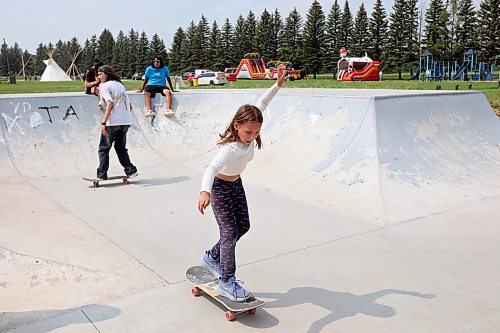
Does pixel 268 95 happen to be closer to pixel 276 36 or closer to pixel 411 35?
pixel 411 35

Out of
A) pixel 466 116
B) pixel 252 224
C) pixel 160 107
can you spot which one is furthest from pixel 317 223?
pixel 160 107

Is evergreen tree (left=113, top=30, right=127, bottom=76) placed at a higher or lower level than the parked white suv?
higher

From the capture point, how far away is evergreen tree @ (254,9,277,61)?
61.6 m

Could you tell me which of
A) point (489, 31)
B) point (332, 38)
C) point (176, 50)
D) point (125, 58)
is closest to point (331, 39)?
point (332, 38)

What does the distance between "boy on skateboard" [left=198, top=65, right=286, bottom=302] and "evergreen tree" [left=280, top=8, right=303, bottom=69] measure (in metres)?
59.3

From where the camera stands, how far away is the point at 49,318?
3.11 meters

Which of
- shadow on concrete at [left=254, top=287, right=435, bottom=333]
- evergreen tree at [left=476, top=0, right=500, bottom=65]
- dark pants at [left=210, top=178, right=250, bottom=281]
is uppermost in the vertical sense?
evergreen tree at [left=476, top=0, right=500, bottom=65]

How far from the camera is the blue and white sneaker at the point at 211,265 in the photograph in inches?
136

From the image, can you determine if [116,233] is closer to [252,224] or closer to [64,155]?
[252,224]

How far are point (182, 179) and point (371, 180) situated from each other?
3.15m

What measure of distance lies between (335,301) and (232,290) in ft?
2.47

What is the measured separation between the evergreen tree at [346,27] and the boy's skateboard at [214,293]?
58066 millimetres

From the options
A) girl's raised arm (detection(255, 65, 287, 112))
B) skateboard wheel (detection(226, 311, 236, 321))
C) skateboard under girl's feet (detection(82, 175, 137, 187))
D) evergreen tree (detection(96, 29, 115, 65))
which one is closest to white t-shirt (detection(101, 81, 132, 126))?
skateboard under girl's feet (detection(82, 175, 137, 187))

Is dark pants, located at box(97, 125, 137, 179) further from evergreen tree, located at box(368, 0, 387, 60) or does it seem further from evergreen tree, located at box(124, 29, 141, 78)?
evergreen tree, located at box(124, 29, 141, 78)
